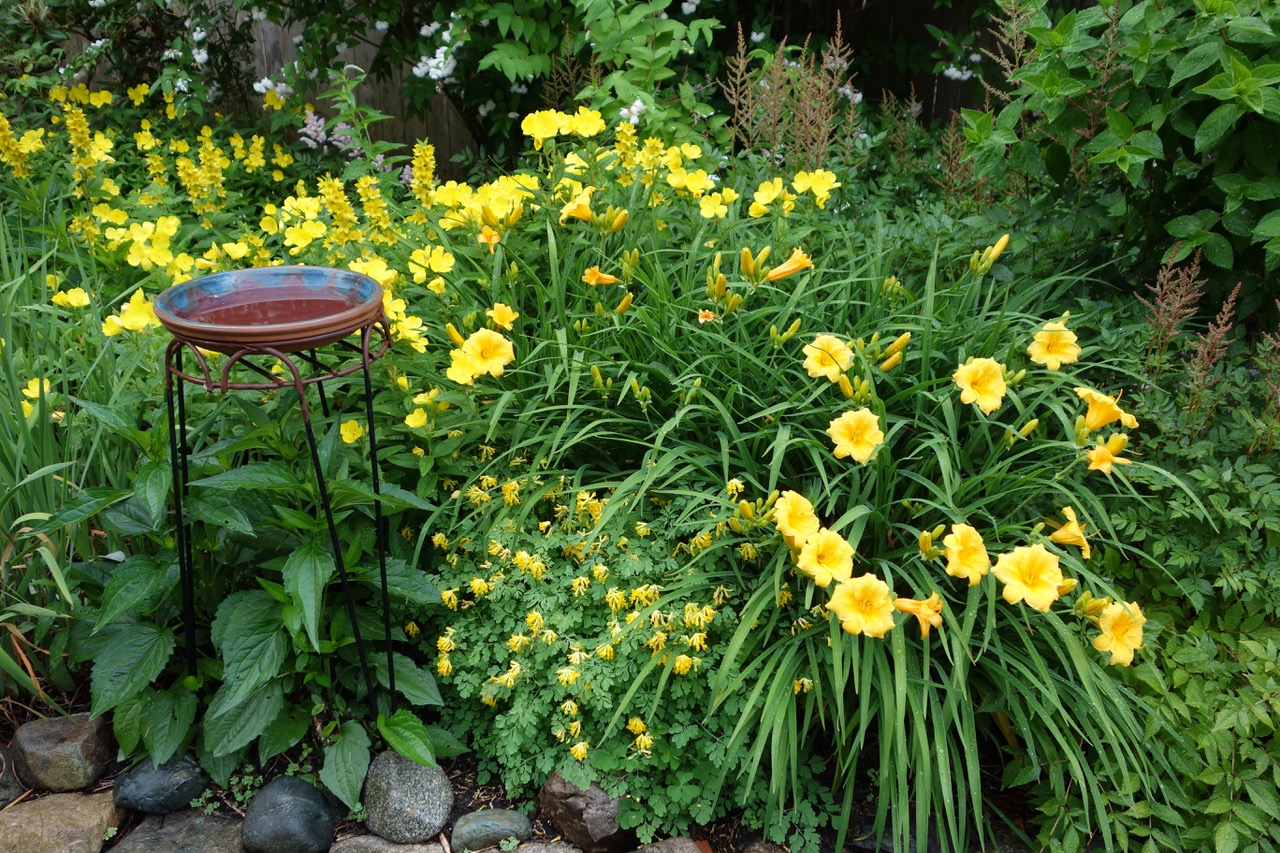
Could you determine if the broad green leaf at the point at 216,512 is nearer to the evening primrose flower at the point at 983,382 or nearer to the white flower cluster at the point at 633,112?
the evening primrose flower at the point at 983,382

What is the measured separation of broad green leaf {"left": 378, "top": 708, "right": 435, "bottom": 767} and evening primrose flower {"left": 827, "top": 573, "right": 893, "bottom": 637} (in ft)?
3.03

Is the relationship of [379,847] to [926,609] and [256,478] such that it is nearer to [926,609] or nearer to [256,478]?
[256,478]

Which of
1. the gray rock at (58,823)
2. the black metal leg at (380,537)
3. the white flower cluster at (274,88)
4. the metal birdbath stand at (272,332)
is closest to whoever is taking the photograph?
the metal birdbath stand at (272,332)

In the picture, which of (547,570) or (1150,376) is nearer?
(547,570)

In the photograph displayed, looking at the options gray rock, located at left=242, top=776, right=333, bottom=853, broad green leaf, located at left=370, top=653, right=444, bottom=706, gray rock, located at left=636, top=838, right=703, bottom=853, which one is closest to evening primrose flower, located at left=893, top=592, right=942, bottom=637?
gray rock, located at left=636, top=838, right=703, bottom=853

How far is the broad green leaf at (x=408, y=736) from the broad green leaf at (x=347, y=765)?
0.21ft

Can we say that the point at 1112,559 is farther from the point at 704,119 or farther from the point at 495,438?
the point at 704,119

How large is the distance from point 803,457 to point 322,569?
1.15 m

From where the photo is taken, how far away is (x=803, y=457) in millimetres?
2367

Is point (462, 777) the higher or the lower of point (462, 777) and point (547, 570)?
the lower

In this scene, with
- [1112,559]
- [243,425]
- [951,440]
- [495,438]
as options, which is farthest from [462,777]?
[1112,559]

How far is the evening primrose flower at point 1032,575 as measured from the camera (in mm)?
1759

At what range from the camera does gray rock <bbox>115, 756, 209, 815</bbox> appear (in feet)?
6.85

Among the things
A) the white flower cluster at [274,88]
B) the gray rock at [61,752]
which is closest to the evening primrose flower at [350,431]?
the gray rock at [61,752]
